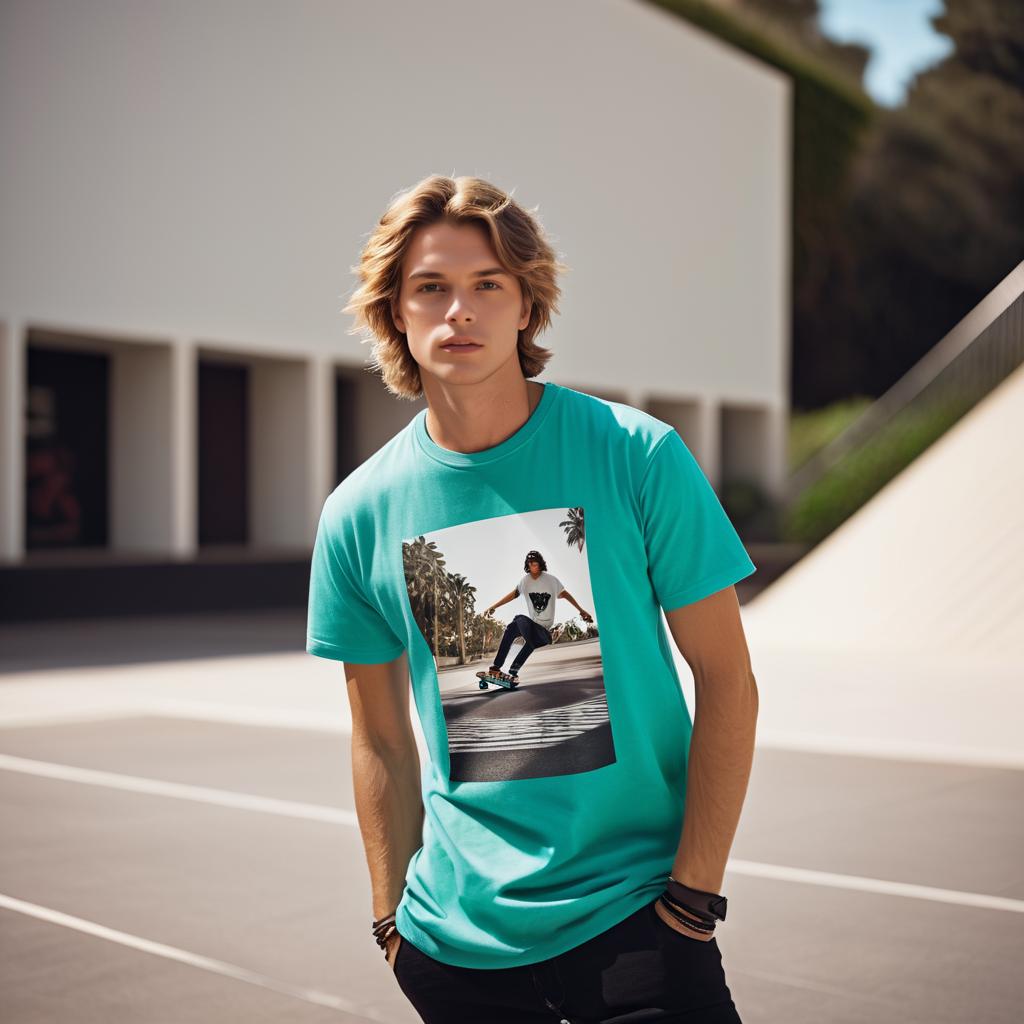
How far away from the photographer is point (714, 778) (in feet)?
7.25

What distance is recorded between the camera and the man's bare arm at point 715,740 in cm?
220

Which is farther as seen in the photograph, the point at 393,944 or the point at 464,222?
the point at 393,944

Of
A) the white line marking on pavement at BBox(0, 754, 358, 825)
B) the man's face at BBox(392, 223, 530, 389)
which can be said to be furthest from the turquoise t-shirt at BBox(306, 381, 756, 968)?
the white line marking on pavement at BBox(0, 754, 358, 825)

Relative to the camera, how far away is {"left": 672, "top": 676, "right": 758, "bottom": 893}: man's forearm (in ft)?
7.22

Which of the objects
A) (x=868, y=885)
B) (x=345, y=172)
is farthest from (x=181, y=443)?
(x=868, y=885)

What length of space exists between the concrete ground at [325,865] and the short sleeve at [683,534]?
2750mm

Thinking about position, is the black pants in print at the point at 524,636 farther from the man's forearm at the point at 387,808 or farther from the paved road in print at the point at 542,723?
the man's forearm at the point at 387,808

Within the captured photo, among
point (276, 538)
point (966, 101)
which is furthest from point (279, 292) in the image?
point (966, 101)

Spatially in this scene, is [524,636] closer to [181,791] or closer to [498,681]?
[498,681]

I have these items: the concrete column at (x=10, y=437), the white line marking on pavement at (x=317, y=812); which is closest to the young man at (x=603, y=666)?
the white line marking on pavement at (x=317, y=812)

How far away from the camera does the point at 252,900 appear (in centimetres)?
595

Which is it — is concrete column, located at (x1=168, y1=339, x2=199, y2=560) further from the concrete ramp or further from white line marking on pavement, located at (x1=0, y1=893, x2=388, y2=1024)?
white line marking on pavement, located at (x1=0, y1=893, x2=388, y2=1024)

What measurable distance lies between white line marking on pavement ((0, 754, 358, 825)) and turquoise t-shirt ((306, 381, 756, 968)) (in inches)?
207

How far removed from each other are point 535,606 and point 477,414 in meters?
0.31
